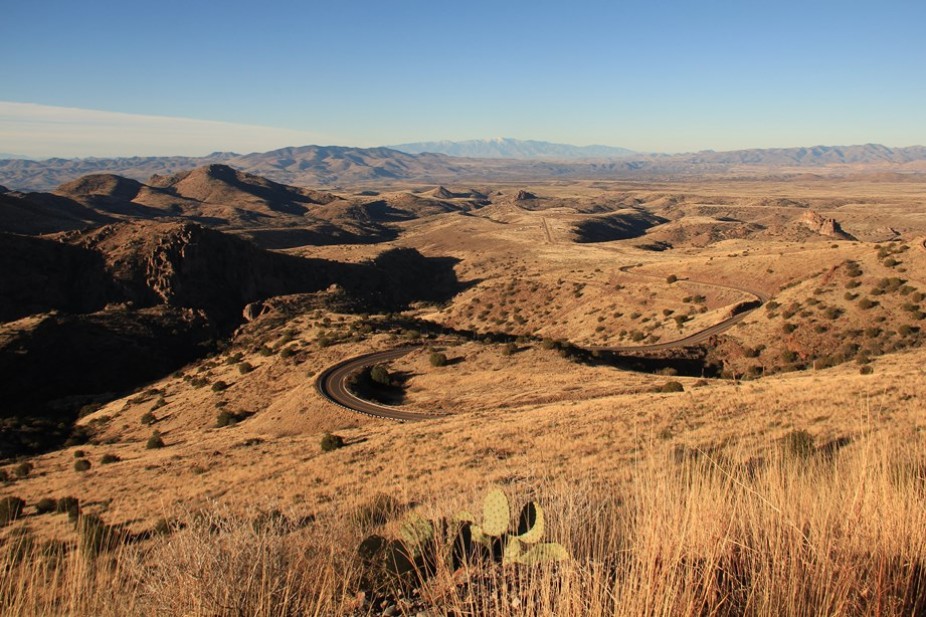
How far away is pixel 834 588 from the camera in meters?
4.07

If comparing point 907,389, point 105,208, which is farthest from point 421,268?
point 105,208

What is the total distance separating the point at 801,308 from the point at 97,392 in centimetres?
7250

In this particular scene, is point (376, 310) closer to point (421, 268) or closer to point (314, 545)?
point (421, 268)

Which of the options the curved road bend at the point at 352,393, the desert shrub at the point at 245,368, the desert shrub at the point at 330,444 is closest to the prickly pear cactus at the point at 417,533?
the desert shrub at the point at 330,444

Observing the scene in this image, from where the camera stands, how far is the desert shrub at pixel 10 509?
23078mm

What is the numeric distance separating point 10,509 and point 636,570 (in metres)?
29.2

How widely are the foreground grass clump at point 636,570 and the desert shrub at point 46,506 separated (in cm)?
2360

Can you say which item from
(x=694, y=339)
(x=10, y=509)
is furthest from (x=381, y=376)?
(x=694, y=339)

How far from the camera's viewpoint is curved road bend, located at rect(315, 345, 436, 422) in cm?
3829

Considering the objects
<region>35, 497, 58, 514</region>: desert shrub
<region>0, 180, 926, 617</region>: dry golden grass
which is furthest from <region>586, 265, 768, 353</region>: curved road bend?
<region>35, 497, 58, 514</region>: desert shrub

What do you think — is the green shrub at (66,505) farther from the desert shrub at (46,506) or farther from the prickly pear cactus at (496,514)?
the prickly pear cactus at (496,514)

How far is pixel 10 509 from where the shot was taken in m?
23.7

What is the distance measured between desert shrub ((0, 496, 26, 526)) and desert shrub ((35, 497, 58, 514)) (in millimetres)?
647

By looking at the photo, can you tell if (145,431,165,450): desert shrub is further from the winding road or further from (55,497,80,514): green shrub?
(55,497,80,514): green shrub
